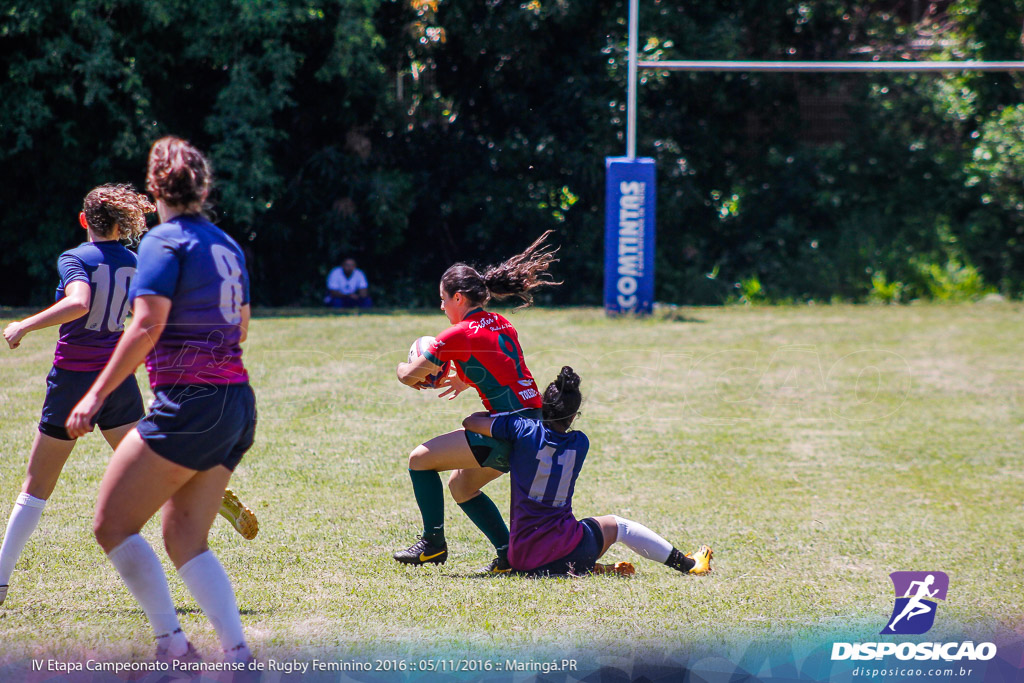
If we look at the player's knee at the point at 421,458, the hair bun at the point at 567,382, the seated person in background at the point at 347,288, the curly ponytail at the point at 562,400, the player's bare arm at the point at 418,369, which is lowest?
the seated person in background at the point at 347,288

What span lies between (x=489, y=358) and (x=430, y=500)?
2.79 ft

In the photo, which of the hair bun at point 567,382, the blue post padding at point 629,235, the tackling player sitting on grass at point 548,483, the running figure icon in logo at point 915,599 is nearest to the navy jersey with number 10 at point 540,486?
the tackling player sitting on grass at point 548,483

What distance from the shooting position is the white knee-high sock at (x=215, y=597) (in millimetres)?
3486

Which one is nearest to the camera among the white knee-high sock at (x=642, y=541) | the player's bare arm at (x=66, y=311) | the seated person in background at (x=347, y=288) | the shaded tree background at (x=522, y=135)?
the player's bare arm at (x=66, y=311)

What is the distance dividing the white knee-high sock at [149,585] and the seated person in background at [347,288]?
14278mm

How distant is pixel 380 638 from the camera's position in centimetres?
418

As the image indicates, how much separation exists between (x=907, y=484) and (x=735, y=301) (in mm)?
13569

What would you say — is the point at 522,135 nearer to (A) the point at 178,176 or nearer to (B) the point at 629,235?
(B) the point at 629,235

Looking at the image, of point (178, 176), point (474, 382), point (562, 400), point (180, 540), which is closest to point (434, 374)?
point (474, 382)

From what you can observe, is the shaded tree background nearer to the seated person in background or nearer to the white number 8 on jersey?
the seated person in background

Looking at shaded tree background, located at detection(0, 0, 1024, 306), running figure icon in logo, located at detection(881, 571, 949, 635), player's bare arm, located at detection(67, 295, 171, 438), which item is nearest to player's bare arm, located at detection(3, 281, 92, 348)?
player's bare arm, located at detection(67, 295, 171, 438)

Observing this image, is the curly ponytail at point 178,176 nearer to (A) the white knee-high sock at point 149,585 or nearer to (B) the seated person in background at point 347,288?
(A) the white knee-high sock at point 149,585

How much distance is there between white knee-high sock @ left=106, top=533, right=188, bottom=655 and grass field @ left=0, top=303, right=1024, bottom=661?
1.47 feet

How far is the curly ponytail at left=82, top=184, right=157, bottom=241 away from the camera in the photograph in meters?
4.59
